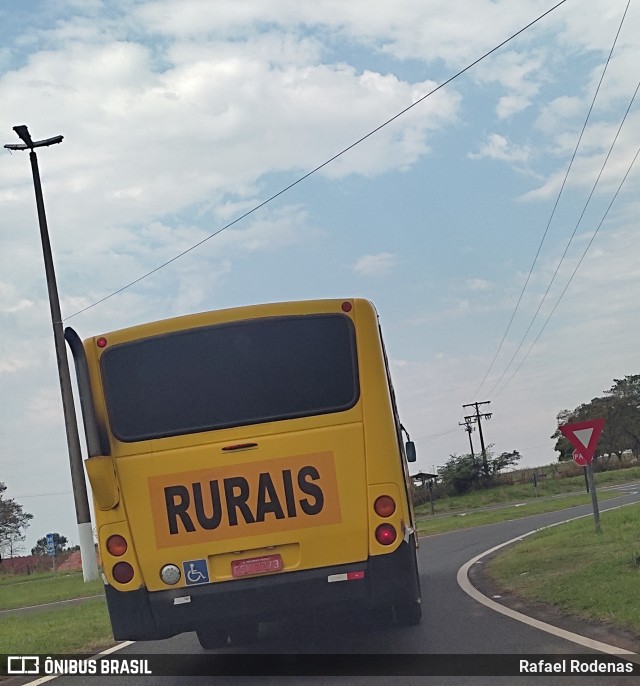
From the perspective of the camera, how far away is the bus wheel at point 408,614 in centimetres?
983

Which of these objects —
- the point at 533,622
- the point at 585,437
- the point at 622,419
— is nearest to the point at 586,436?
the point at 585,437

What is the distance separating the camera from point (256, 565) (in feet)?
27.2

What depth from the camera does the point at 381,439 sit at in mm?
8422

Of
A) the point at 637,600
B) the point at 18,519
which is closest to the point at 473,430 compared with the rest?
the point at 18,519

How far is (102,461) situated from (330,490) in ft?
6.23

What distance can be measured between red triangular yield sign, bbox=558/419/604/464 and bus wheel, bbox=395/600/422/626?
1030 centimetres

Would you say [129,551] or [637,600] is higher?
[129,551]

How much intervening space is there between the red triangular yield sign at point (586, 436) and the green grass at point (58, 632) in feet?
31.3

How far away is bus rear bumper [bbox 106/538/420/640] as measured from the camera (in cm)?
823

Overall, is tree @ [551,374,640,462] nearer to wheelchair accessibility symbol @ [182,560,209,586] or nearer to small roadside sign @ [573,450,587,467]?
small roadside sign @ [573,450,587,467]

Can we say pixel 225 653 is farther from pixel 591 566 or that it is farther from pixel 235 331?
pixel 591 566

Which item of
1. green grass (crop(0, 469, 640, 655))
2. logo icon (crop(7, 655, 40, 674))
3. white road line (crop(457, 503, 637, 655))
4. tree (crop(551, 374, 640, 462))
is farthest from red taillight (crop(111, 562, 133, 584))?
tree (crop(551, 374, 640, 462))

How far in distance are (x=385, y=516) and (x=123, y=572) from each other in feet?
7.31

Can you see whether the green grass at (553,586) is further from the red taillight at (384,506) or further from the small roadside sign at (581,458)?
the red taillight at (384,506)
